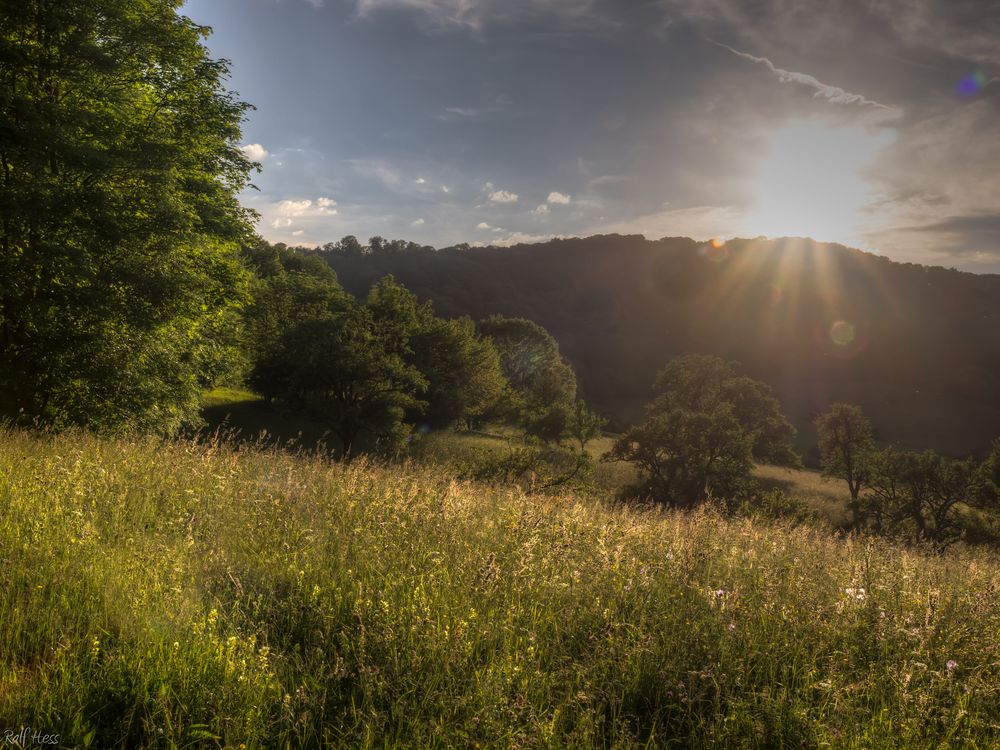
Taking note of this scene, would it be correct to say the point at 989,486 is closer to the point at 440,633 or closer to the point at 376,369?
the point at 376,369

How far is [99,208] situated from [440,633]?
1178 centimetres

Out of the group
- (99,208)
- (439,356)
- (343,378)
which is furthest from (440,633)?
(439,356)

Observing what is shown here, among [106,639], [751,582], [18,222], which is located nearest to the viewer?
[106,639]

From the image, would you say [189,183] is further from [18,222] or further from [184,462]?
[184,462]

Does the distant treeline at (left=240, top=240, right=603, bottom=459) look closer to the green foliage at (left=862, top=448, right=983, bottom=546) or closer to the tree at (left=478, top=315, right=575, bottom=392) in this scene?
the tree at (left=478, top=315, right=575, bottom=392)

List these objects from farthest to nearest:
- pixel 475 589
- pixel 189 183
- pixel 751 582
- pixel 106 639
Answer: pixel 189 183 < pixel 751 582 < pixel 475 589 < pixel 106 639

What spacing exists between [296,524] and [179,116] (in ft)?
39.3

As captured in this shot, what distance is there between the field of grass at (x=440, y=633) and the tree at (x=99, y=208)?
21.2ft

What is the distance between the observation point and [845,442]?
43688mm

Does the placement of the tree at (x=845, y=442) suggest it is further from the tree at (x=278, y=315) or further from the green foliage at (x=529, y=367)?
the tree at (x=278, y=315)

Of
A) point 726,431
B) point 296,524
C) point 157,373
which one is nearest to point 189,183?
point 157,373

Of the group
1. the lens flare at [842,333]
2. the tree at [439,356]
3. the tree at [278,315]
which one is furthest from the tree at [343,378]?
the lens flare at [842,333]

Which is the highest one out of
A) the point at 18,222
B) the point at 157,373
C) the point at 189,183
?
the point at 189,183

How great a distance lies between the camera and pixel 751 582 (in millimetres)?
4656
